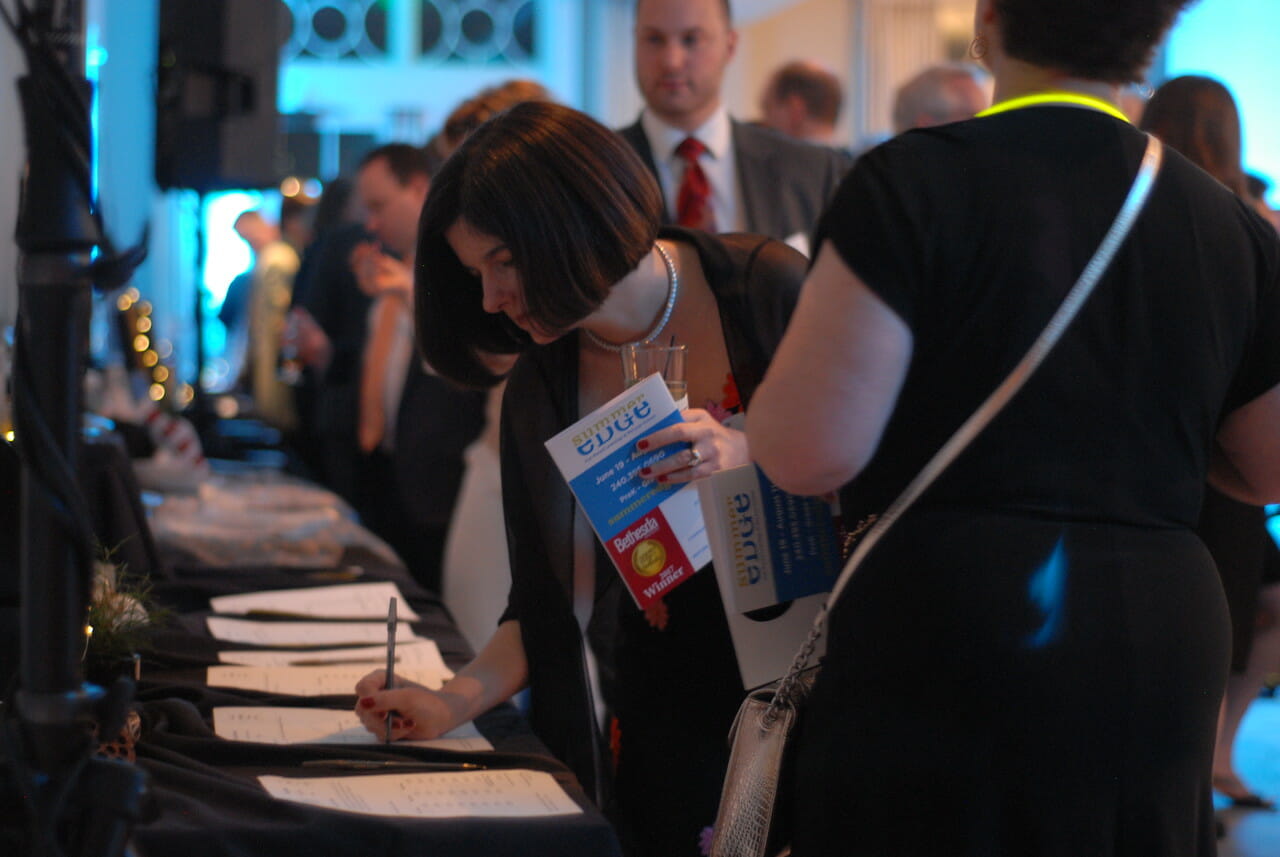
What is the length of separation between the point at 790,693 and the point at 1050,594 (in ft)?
0.82

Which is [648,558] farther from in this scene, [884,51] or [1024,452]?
[884,51]

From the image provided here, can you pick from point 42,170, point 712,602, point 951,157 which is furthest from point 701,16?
point 42,170

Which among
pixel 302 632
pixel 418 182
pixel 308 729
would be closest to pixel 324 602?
pixel 302 632

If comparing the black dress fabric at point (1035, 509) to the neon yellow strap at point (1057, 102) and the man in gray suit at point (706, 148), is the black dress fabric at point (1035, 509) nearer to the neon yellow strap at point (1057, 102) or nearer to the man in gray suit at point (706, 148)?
the neon yellow strap at point (1057, 102)

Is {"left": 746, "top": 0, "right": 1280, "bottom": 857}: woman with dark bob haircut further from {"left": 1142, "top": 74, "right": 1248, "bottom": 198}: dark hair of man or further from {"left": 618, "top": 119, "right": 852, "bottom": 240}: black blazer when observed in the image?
{"left": 618, "top": 119, "right": 852, "bottom": 240}: black blazer

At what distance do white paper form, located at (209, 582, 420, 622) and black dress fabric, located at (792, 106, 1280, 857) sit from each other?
1.20 m

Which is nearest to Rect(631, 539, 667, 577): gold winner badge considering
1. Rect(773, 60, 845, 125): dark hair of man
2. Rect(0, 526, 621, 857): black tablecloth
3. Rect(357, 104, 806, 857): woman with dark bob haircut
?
Rect(357, 104, 806, 857): woman with dark bob haircut

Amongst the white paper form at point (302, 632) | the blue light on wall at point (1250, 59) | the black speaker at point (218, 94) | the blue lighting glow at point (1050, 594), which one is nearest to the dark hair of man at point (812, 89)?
the black speaker at point (218, 94)

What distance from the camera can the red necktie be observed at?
299 centimetres

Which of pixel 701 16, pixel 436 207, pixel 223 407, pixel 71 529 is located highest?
pixel 701 16

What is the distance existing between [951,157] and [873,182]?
6 cm

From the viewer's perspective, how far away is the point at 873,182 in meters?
0.95

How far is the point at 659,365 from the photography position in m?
1.37

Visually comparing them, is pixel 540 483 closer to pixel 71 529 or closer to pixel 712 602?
pixel 712 602
